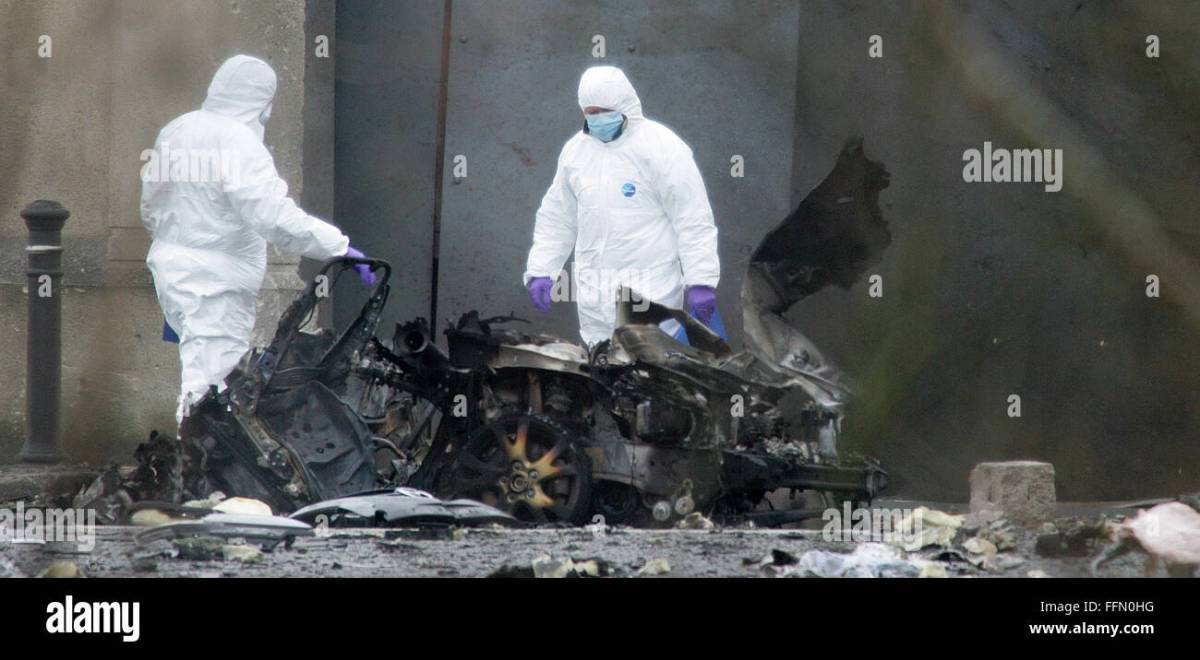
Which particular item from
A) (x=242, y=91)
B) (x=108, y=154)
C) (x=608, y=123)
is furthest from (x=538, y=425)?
(x=108, y=154)

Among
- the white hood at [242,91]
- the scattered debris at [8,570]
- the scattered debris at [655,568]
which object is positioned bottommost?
the scattered debris at [8,570]

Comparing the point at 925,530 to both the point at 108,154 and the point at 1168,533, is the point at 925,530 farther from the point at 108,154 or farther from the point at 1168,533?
the point at 108,154

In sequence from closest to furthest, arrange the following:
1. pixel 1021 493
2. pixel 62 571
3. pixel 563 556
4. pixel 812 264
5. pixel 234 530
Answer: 1. pixel 62 571
2. pixel 563 556
3. pixel 234 530
4. pixel 1021 493
5. pixel 812 264

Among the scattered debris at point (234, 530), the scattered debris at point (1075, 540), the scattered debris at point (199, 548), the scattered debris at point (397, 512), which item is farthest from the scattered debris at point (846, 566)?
→ the scattered debris at point (199, 548)

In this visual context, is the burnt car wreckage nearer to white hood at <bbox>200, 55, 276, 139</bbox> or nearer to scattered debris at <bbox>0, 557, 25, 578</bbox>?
scattered debris at <bbox>0, 557, 25, 578</bbox>

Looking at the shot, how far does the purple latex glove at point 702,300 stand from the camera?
8.39m

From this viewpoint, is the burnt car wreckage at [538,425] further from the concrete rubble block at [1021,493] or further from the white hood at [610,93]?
the white hood at [610,93]

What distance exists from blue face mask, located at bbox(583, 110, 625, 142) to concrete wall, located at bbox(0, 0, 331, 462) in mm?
1695

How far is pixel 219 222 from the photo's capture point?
8344mm

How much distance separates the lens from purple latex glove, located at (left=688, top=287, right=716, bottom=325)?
8391 millimetres

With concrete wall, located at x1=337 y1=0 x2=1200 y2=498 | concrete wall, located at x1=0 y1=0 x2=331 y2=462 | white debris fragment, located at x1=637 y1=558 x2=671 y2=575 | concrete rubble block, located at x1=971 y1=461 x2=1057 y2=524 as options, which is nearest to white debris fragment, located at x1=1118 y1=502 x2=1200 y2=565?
concrete rubble block, located at x1=971 y1=461 x2=1057 y2=524

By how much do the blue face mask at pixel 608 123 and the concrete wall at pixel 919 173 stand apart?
854mm

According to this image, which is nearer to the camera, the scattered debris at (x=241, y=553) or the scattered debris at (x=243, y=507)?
Result: the scattered debris at (x=241, y=553)

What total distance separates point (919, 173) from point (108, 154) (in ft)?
13.6
